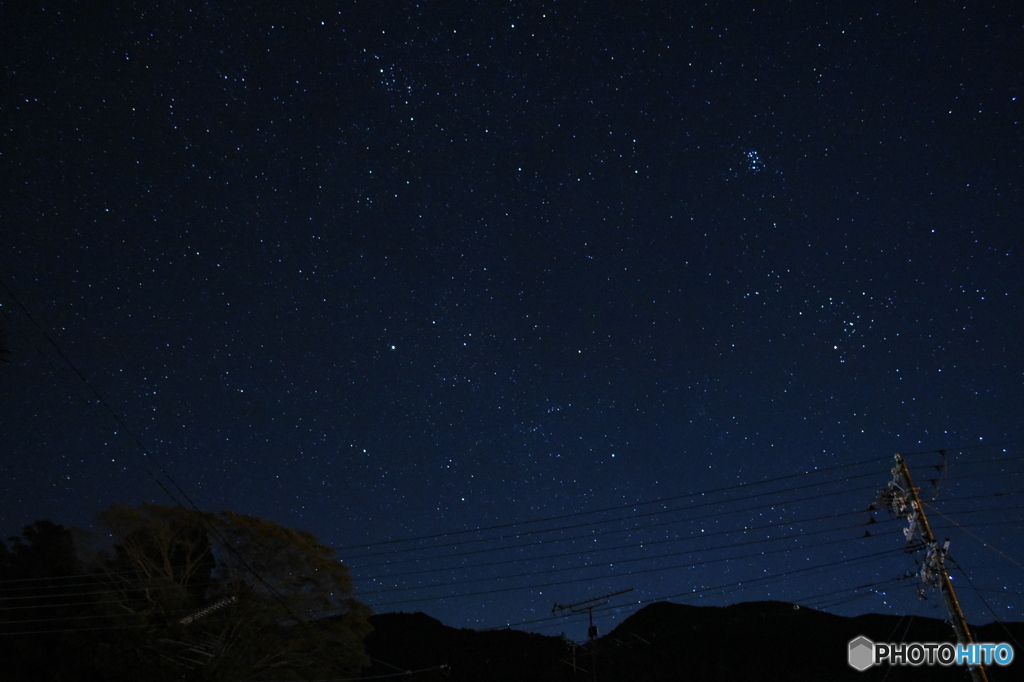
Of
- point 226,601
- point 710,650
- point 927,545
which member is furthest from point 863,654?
point 710,650

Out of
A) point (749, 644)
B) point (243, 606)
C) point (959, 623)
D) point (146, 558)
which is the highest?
point (146, 558)

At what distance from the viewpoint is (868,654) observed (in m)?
17.1

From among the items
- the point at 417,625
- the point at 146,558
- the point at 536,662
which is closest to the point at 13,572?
the point at 146,558

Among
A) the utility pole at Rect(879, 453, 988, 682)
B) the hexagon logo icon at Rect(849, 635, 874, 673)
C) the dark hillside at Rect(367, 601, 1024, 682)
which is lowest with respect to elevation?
the dark hillside at Rect(367, 601, 1024, 682)

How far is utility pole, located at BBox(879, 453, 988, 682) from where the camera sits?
40.0ft

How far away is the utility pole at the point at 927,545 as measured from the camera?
12.2 metres

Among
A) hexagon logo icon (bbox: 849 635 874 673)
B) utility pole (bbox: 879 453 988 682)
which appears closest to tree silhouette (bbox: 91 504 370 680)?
hexagon logo icon (bbox: 849 635 874 673)

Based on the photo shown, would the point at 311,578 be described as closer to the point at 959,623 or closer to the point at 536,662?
the point at 959,623

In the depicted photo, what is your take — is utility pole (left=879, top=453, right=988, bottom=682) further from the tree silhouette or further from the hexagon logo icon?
the tree silhouette

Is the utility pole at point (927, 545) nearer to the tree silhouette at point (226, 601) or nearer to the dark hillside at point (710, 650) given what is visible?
the tree silhouette at point (226, 601)

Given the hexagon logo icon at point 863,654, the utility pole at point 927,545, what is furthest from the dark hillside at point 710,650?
the utility pole at point 927,545

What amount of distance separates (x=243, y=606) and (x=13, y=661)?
7.28m

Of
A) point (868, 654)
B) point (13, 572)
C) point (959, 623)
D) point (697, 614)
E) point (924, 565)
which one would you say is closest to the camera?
point (959, 623)

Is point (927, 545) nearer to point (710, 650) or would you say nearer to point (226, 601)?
point (226, 601)
